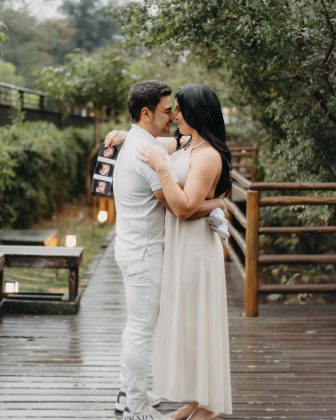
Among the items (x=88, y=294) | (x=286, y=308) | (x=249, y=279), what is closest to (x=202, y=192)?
(x=249, y=279)

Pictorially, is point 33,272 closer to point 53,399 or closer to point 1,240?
point 1,240

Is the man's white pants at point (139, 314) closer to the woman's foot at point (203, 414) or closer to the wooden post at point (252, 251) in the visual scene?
the woman's foot at point (203, 414)

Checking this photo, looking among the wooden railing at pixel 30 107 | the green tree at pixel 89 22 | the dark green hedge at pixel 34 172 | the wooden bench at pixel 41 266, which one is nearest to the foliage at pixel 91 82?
the wooden railing at pixel 30 107

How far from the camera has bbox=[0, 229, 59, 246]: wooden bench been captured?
8.17m

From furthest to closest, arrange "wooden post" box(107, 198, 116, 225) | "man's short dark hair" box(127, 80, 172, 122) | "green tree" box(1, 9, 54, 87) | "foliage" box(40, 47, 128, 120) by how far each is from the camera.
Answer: "green tree" box(1, 9, 54, 87), "foliage" box(40, 47, 128, 120), "wooden post" box(107, 198, 116, 225), "man's short dark hair" box(127, 80, 172, 122)

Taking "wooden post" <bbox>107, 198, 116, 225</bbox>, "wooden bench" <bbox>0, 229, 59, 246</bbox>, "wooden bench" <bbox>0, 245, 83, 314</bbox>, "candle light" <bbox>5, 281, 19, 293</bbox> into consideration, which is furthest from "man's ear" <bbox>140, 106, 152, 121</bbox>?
"wooden post" <bbox>107, 198, 116, 225</bbox>

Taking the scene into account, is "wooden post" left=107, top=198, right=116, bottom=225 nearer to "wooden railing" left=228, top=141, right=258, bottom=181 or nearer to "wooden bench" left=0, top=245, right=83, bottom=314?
"wooden railing" left=228, top=141, right=258, bottom=181

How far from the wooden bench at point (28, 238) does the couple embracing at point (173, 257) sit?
5220 millimetres

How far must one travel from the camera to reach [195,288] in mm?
3102

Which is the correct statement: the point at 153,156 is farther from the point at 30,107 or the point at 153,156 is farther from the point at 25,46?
the point at 25,46

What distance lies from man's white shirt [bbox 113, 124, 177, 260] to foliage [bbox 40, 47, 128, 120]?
1212 centimetres

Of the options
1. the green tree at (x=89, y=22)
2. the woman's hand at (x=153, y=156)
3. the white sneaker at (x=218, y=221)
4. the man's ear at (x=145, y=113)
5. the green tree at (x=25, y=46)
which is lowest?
the white sneaker at (x=218, y=221)

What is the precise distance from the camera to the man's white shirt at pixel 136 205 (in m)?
3.05

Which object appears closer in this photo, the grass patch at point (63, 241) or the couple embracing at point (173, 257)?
the couple embracing at point (173, 257)
